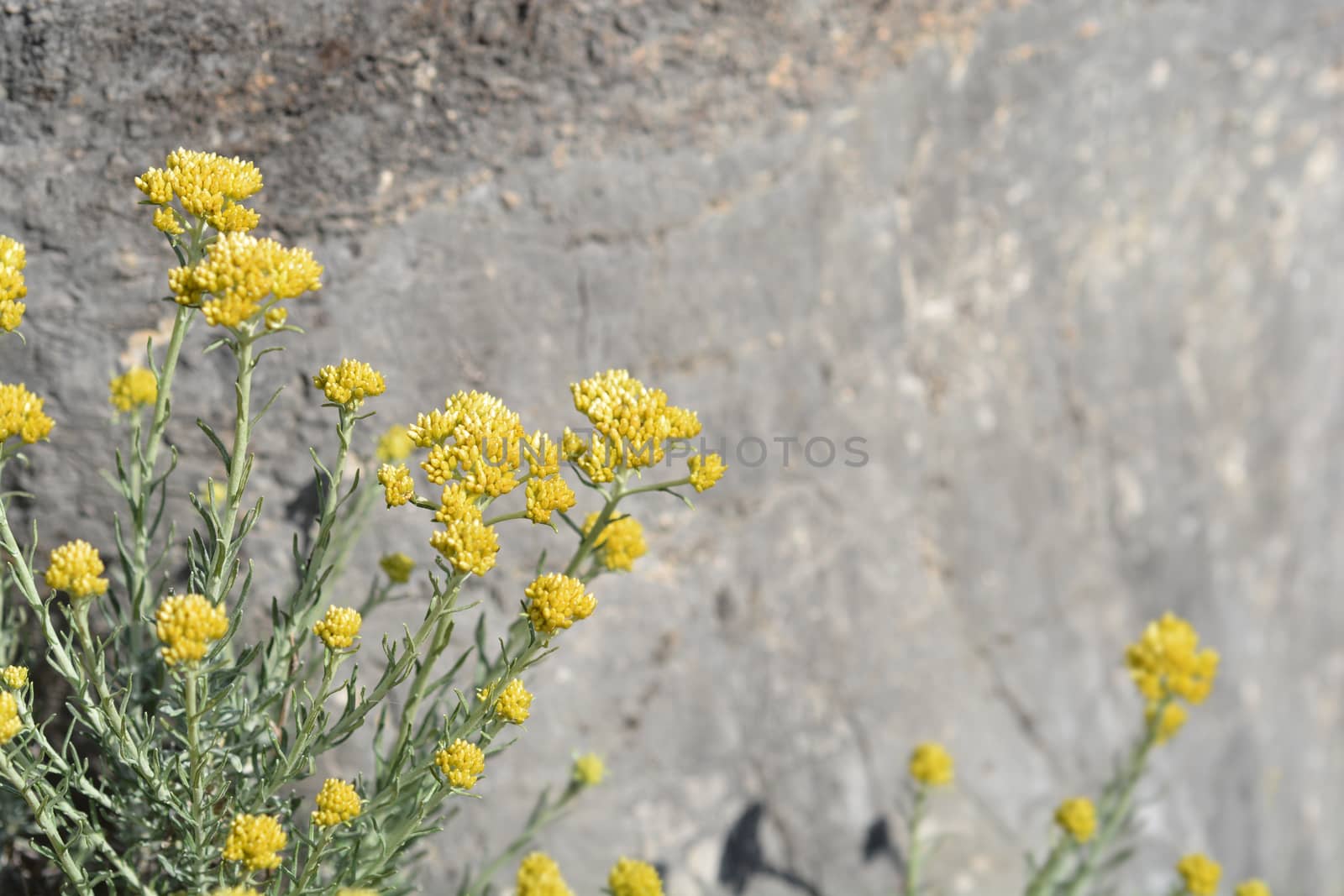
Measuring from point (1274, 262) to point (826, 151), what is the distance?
229 centimetres

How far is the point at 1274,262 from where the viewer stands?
3.97 meters

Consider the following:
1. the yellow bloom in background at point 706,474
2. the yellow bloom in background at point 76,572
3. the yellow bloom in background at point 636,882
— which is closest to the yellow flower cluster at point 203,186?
the yellow bloom in background at point 76,572

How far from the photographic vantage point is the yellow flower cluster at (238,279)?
129cm

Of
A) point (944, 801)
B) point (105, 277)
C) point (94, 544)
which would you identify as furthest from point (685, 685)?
point (105, 277)

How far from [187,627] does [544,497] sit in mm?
451

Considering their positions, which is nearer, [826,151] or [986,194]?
[826,151]

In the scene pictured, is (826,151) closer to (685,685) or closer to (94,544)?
(685,685)

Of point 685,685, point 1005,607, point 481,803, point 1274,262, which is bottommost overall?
point 481,803

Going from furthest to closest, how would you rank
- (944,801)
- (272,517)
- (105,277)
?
(944,801) < (272,517) < (105,277)

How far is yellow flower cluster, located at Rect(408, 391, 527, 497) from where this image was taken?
1411mm

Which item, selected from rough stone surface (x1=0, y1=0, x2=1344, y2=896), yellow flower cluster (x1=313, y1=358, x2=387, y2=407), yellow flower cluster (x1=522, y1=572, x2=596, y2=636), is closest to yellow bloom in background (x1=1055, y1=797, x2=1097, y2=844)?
rough stone surface (x1=0, y1=0, x2=1344, y2=896)

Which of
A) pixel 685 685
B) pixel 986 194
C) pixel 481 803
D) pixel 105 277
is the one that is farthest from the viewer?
pixel 986 194

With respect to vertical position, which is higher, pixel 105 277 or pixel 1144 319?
pixel 1144 319

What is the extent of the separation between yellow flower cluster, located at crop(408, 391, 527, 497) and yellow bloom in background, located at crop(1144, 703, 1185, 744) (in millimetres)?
1473
